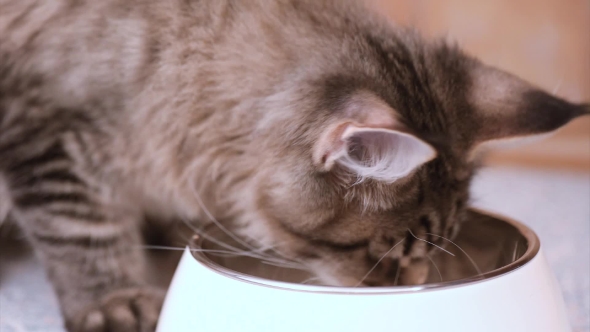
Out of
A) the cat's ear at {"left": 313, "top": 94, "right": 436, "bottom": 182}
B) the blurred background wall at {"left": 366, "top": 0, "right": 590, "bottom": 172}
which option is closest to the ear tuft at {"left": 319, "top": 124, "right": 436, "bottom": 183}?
the cat's ear at {"left": 313, "top": 94, "right": 436, "bottom": 182}

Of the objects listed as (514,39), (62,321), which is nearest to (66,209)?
(62,321)

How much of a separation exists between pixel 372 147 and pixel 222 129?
0.97ft

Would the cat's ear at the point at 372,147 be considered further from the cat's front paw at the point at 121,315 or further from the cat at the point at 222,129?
the cat's front paw at the point at 121,315

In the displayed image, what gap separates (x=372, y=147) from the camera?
26.6 inches

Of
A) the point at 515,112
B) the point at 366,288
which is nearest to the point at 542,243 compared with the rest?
the point at 515,112

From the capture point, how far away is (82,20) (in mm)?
935

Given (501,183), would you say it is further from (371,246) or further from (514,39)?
(371,246)

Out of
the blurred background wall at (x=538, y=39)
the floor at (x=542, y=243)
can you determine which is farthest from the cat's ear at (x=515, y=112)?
the blurred background wall at (x=538, y=39)

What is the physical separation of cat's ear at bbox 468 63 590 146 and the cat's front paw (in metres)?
0.53

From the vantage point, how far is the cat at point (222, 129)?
0.79 metres

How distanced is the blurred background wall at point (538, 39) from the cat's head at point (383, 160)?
1228mm

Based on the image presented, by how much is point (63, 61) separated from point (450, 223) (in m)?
0.61

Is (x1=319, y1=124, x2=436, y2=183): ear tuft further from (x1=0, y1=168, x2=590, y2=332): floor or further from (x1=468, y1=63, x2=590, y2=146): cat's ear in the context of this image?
(x1=0, y1=168, x2=590, y2=332): floor

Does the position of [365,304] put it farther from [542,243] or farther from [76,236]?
[542,243]
